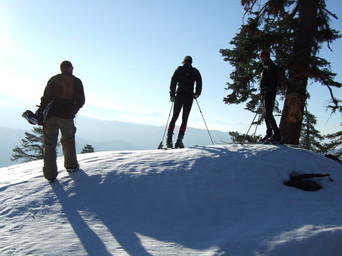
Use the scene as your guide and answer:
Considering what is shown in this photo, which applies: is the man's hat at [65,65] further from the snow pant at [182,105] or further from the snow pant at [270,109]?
the snow pant at [270,109]

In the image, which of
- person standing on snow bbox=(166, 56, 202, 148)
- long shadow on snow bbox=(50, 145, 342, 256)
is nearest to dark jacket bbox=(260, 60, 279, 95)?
person standing on snow bbox=(166, 56, 202, 148)

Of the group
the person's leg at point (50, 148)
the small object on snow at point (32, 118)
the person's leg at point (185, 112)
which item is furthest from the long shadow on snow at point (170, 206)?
the person's leg at point (185, 112)

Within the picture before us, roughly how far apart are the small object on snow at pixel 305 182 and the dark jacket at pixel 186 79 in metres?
4.13

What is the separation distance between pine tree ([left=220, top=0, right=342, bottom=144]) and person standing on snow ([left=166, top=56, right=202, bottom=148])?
2.83m

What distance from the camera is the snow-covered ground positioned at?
12.1ft

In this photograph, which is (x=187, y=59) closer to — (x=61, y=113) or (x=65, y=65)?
(x=65, y=65)

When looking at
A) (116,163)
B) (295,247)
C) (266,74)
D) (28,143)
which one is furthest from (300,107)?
(28,143)

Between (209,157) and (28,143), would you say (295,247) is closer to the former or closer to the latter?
(209,157)

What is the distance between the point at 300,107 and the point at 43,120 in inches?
361

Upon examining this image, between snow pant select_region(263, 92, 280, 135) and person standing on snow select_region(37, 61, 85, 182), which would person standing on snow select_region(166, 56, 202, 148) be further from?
person standing on snow select_region(37, 61, 85, 182)

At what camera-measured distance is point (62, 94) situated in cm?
650

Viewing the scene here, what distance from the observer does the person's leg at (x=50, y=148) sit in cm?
625

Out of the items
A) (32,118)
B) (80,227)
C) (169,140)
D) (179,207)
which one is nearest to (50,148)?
(32,118)

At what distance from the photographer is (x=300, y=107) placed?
10.6 meters
